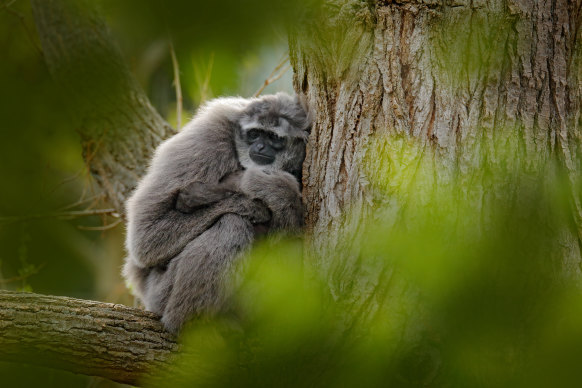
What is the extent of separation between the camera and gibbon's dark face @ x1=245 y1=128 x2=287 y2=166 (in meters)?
5.12

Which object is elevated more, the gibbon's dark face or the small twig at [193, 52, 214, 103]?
the gibbon's dark face

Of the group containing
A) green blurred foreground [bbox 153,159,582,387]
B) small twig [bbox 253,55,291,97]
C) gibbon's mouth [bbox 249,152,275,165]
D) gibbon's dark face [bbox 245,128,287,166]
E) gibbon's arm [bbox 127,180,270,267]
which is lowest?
green blurred foreground [bbox 153,159,582,387]

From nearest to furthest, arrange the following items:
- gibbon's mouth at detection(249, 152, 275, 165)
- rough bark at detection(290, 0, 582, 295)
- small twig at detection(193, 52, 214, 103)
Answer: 1. small twig at detection(193, 52, 214, 103)
2. rough bark at detection(290, 0, 582, 295)
3. gibbon's mouth at detection(249, 152, 275, 165)

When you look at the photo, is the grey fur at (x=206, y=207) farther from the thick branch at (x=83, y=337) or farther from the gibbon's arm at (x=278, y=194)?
the thick branch at (x=83, y=337)

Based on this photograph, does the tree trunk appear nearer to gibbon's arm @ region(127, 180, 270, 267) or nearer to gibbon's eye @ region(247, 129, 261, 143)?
gibbon's arm @ region(127, 180, 270, 267)

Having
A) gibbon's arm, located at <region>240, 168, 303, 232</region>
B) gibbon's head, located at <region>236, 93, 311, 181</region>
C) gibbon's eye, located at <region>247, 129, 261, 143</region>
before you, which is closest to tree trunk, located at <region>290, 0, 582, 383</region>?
gibbon's arm, located at <region>240, 168, 303, 232</region>

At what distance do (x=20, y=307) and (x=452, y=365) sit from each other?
322cm

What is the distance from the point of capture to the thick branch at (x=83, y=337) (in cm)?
347

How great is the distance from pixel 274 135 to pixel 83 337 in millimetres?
2368

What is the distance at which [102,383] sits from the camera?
6.77 metres

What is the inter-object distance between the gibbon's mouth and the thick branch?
1732mm

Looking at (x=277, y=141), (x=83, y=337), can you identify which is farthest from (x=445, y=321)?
(x=277, y=141)

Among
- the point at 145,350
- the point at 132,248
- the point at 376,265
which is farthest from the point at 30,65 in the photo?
the point at 132,248

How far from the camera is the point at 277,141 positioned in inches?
206
